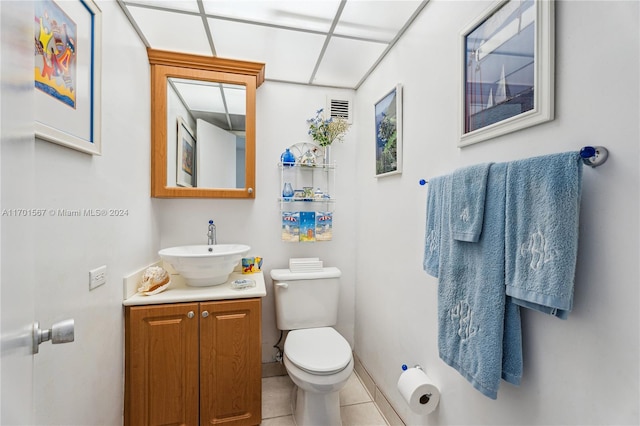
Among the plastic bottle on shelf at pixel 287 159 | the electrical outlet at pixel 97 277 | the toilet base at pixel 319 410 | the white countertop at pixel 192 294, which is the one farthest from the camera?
the plastic bottle on shelf at pixel 287 159

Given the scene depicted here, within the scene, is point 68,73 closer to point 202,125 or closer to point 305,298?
point 202,125

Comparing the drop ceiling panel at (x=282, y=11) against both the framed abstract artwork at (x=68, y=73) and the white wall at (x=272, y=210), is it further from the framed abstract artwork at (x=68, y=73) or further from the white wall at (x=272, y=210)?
the white wall at (x=272, y=210)

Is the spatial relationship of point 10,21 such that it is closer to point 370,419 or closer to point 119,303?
point 119,303

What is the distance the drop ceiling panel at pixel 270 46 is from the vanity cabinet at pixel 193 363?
1.51 meters

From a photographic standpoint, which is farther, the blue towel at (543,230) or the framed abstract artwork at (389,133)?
the framed abstract artwork at (389,133)

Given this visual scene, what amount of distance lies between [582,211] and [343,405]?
173 cm

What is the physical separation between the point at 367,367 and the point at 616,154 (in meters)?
1.85

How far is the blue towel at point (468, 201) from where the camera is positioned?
0.85m

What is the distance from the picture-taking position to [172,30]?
1506 millimetres

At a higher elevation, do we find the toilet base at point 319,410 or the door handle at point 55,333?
the door handle at point 55,333

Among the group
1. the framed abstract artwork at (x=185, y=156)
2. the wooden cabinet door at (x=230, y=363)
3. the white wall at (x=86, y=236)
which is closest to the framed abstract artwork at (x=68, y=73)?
the white wall at (x=86, y=236)

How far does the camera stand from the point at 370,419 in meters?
1.62

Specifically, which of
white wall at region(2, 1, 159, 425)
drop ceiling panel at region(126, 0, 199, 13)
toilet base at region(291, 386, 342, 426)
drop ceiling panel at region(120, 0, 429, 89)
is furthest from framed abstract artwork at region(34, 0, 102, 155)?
toilet base at region(291, 386, 342, 426)

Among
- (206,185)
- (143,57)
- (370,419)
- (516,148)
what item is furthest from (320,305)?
(143,57)
